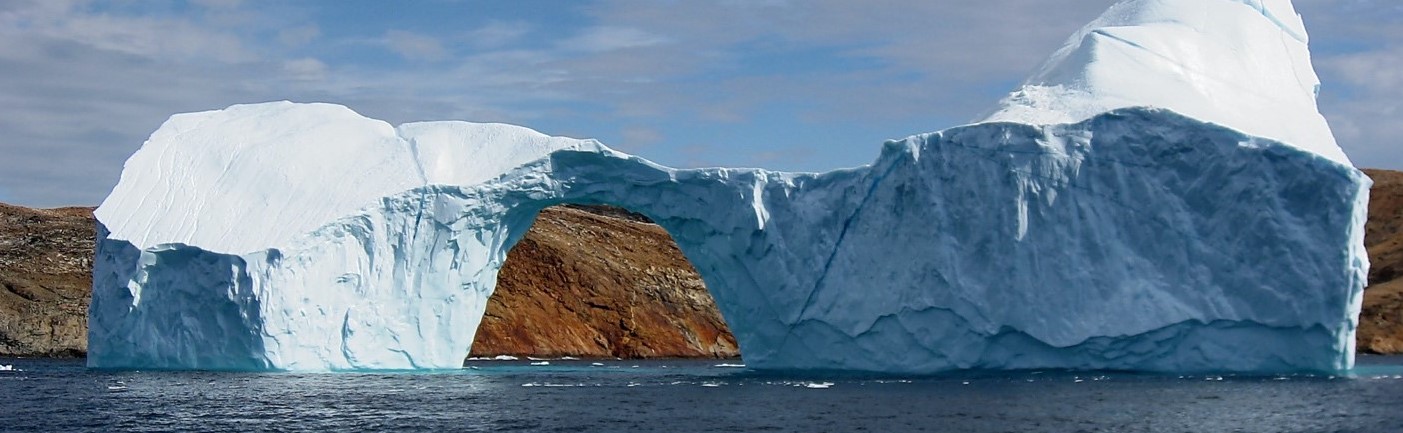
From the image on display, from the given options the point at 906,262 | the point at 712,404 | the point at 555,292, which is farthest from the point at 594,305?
Result: the point at 712,404

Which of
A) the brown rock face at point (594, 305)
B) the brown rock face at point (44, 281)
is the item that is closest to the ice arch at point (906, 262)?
the brown rock face at point (44, 281)

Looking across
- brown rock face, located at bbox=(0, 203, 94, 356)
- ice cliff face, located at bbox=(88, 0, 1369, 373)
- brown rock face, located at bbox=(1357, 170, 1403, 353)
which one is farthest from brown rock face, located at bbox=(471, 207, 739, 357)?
brown rock face, located at bbox=(1357, 170, 1403, 353)

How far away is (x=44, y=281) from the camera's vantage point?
46.0 metres

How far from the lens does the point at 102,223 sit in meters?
26.8

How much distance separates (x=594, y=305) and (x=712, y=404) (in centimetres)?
3040

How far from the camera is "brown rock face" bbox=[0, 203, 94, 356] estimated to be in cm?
4347

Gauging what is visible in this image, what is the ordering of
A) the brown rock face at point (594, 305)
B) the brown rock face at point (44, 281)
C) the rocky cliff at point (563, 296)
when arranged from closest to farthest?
the brown rock face at point (44, 281) → the rocky cliff at point (563, 296) → the brown rock face at point (594, 305)

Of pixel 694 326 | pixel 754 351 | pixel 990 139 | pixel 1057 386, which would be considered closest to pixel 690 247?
pixel 754 351

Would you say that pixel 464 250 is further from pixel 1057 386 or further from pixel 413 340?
pixel 1057 386

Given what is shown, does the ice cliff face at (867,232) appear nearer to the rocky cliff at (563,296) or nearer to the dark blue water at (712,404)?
the dark blue water at (712,404)

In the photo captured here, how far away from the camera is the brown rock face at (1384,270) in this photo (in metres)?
51.6

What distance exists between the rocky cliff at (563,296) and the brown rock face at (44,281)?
0.11ft

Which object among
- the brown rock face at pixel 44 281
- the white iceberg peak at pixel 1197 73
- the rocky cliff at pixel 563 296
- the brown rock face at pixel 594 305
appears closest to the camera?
the white iceberg peak at pixel 1197 73

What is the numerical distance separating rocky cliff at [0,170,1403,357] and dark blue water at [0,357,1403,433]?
19.3 meters
